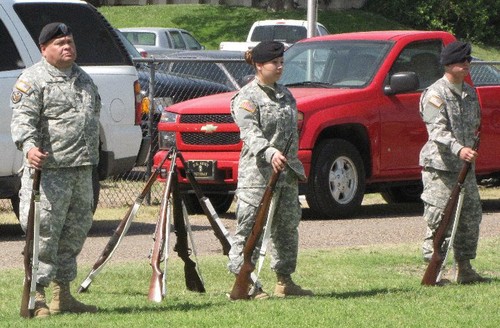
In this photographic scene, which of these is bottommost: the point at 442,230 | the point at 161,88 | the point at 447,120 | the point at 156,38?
the point at 156,38

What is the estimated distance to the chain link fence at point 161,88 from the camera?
16.1 metres

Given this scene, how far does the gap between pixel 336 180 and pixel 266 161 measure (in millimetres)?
5860

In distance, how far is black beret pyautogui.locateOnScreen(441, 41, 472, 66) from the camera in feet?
31.7

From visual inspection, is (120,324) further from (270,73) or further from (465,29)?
(465,29)

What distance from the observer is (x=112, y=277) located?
1005 centimetres

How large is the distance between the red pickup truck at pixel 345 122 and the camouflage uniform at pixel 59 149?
5.80 m

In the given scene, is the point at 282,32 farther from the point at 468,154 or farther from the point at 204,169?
the point at 468,154

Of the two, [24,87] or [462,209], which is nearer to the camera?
[24,87]

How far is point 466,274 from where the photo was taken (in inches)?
390

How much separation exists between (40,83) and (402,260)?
4.02 m

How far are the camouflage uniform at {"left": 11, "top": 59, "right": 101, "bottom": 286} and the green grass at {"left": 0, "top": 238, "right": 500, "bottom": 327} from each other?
0.42 meters

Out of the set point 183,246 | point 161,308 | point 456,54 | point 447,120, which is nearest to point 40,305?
point 161,308

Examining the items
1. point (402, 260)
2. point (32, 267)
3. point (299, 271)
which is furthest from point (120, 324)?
point (402, 260)

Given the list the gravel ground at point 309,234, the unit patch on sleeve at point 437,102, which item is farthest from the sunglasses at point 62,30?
the gravel ground at point 309,234
